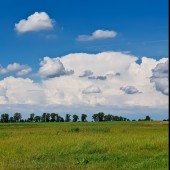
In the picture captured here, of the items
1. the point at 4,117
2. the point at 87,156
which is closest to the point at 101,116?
the point at 4,117

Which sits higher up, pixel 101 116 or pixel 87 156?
pixel 101 116

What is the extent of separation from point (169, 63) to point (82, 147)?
20890mm

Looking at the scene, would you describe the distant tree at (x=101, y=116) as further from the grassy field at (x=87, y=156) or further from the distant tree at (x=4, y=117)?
the grassy field at (x=87, y=156)

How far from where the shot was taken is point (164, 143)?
28.3 metres

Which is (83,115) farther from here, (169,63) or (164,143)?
(169,63)

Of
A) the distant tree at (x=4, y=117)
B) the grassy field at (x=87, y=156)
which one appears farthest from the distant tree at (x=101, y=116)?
the grassy field at (x=87, y=156)

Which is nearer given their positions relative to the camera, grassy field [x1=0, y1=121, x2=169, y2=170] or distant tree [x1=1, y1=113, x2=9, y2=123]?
grassy field [x1=0, y1=121, x2=169, y2=170]

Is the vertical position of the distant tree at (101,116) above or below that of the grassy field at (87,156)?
above

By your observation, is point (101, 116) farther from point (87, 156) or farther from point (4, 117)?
point (87, 156)

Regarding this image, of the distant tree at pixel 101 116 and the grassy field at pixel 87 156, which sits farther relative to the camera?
the distant tree at pixel 101 116

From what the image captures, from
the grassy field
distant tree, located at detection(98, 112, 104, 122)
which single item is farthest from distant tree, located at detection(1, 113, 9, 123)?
the grassy field

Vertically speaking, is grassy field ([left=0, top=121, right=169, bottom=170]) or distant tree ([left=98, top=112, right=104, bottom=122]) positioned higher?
distant tree ([left=98, top=112, right=104, bottom=122])

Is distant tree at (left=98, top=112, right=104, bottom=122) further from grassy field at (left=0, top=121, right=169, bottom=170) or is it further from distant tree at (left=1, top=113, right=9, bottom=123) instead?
grassy field at (left=0, top=121, right=169, bottom=170)

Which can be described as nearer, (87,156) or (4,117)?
(87,156)
